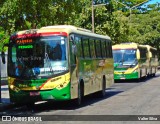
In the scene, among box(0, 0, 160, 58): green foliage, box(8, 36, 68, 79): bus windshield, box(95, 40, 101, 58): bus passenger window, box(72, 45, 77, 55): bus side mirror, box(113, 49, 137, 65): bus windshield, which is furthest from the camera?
A: box(113, 49, 137, 65): bus windshield

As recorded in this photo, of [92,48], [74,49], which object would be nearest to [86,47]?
[92,48]

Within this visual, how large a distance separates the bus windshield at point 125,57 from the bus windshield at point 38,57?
737 inches

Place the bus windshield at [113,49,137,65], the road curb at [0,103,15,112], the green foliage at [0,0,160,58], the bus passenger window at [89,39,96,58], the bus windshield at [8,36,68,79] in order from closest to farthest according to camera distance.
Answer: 1. the bus windshield at [8,36,68,79]
2. the road curb at [0,103,15,112]
3. the green foliage at [0,0,160,58]
4. the bus passenger window at [89,39,96,58]
5. the bus windshield at [113,49,137,65]

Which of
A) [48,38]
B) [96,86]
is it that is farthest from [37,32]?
[96,86]

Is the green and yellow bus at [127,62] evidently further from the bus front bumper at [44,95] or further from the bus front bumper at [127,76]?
the bus front bumper at [44,95]

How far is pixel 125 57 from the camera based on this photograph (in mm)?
34344

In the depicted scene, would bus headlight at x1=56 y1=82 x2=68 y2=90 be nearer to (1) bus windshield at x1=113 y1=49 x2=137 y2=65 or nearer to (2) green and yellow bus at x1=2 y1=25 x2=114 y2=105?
(2) green and yellow bus at x1=2 y1=25 x2=114 y2=105

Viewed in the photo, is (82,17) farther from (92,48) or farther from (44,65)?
(44,65)

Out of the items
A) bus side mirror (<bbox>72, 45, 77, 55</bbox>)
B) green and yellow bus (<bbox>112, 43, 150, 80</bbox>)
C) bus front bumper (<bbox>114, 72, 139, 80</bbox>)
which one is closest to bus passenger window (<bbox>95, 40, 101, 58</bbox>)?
bus side mirror (<bbox>72, 45, 77, 55</bbox>)

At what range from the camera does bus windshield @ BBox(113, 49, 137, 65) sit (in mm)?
34250

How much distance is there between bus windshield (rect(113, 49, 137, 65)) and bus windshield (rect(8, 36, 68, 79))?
18.7 metres

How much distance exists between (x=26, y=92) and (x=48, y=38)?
1.96m

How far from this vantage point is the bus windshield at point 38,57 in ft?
51.3

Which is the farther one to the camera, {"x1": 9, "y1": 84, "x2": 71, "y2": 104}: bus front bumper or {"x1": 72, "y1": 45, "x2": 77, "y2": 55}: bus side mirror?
{"x1": 72, "y1": 45, "x2": 77, "y2": 55}: bus side mirror
